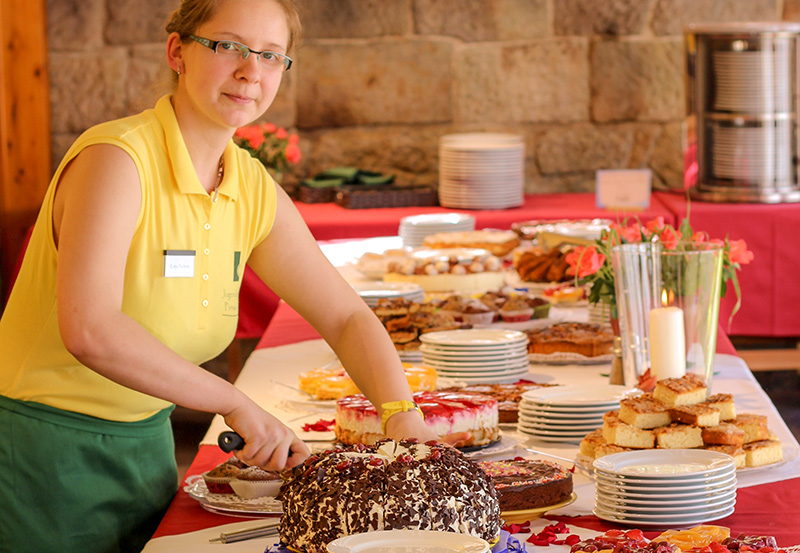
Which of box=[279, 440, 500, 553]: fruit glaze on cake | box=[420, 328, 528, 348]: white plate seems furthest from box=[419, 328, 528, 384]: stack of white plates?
box=[279, 440, 500, 553]: fruit glaze on cake

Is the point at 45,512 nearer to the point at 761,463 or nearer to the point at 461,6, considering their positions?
the point at 761,463

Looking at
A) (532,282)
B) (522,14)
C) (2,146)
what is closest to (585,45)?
(522,14)

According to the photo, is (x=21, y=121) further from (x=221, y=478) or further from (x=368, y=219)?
(x=221, y=478)

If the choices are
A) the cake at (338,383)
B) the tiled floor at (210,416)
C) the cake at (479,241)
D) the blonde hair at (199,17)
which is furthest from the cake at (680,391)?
the tiled floor at (210,416)

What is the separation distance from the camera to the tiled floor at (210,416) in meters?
4.10

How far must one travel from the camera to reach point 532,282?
3174mm

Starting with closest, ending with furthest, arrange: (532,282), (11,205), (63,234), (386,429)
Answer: (63,234), (386,429), (532,282), (11,205)

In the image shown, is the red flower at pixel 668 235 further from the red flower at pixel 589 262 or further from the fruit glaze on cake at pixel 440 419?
the fruit glaze on cake at pixel 440 419

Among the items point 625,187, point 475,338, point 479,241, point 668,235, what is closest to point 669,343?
point 668,235

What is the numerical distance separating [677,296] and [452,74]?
371cm

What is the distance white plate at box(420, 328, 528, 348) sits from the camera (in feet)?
6.96

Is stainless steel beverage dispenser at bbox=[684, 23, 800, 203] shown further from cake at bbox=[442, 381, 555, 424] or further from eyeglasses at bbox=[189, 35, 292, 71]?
eyeglasses at bbox=[189, 35, 292, 71]

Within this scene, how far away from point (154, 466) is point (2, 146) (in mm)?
3586

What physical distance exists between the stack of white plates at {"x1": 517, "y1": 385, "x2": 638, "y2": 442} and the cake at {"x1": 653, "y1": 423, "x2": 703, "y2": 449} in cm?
20
